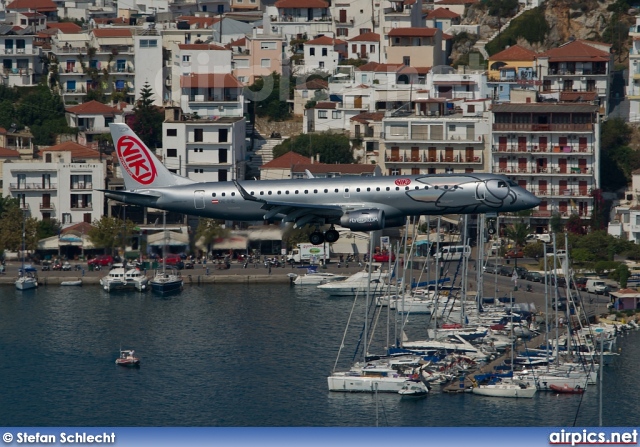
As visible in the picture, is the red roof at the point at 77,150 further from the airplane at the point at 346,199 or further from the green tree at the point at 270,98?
the airplane at the point at 346,199

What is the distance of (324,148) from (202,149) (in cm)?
1476

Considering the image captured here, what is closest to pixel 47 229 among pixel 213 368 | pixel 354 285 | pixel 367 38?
pixel 354 285

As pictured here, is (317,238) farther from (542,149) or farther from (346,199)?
(542,149)

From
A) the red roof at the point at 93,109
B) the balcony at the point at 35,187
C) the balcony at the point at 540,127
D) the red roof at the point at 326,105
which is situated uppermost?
the red roof at the point at 326,105

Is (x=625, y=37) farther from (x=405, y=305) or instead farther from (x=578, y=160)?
(x=405, y=305)

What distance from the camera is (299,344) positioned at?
4803 inches

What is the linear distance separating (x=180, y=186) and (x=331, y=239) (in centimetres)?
867

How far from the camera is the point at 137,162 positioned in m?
84.8

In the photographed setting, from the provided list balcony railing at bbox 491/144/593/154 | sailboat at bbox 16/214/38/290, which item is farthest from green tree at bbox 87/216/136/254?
balcony railing at bbox 491/144/593/154

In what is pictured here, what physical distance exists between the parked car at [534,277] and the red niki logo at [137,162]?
55.5 m

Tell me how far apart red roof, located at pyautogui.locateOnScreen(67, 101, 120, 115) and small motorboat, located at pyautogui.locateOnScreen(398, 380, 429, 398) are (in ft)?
244

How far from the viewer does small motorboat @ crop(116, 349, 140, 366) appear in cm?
11675

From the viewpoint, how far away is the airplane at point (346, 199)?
77500 millimetres

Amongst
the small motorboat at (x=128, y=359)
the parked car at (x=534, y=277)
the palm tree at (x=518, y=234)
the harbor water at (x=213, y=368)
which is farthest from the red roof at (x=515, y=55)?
the small motorboat at (x=128, y=359)
